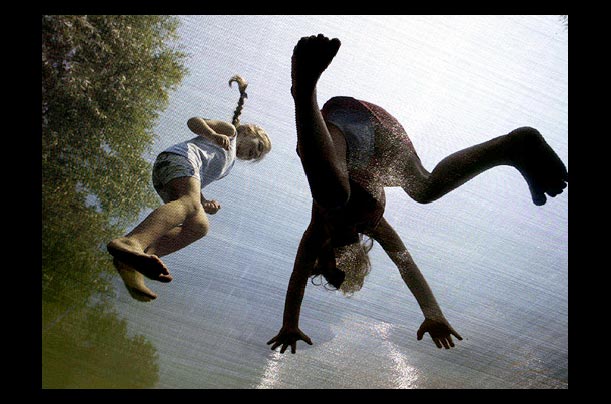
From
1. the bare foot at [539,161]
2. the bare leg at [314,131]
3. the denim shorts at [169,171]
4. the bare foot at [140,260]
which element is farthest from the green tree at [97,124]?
the bare foot at [539,161]

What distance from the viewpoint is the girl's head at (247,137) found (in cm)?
145

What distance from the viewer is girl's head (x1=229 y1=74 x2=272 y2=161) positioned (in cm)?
145

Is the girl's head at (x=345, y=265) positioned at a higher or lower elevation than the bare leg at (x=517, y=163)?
lower

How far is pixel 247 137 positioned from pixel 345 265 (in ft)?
1.35

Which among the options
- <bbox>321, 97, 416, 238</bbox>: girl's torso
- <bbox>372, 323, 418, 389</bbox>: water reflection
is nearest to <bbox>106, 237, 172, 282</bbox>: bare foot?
<bbox>321, 97, 416, 238</bbox>: girl's torso

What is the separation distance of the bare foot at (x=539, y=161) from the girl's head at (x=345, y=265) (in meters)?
0.47

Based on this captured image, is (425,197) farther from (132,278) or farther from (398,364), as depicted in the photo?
(398,364)

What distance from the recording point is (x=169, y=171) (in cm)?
132

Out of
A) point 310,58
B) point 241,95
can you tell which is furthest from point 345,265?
point 310,58

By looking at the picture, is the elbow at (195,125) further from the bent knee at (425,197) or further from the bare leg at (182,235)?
the bent knee at (425,197)

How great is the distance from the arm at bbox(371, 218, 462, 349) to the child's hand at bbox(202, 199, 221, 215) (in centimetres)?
41

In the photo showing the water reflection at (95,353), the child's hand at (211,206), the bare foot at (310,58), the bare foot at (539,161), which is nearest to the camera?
the bare foot at (310,58)
